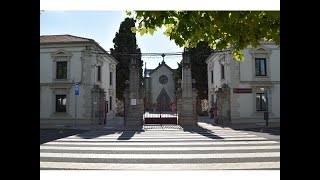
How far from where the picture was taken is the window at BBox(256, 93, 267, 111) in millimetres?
25641

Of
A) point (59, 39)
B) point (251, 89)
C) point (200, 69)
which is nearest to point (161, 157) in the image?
point (251, 89)

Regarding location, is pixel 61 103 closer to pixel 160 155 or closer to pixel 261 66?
pixel 261 66

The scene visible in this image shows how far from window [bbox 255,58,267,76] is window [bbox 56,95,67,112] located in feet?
56.2

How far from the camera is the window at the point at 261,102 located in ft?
84.1

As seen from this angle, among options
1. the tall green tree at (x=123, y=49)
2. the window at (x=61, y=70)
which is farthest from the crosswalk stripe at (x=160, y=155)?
the tall green tree at (x=123, y=49)

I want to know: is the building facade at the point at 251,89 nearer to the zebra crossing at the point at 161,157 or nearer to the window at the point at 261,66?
the window at the point at 261,66

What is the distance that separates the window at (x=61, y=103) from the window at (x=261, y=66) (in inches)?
674

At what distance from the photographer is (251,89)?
1002 inches

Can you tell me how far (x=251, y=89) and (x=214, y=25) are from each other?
21000 millimetres

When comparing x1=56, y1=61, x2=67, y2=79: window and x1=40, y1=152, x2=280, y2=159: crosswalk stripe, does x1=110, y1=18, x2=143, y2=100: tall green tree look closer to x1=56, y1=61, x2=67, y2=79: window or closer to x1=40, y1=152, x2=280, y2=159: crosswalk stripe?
x1=56, y1=61, x2=67, y2=79: window

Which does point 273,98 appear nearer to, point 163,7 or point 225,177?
point 225,177

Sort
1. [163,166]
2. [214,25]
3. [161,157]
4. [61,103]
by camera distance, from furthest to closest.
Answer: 1. [61,103]
2. [161,157]
3. [163,166]
4. [214,25]

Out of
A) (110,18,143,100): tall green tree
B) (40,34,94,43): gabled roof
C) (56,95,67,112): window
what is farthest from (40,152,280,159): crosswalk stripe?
(110,18,143,100): tall green tree
